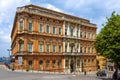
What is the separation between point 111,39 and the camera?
35.8 meters

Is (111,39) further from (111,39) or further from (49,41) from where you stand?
(49,41)

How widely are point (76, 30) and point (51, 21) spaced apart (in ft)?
43.1

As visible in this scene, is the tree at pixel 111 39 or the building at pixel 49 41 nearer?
the tree at pixel 111 39

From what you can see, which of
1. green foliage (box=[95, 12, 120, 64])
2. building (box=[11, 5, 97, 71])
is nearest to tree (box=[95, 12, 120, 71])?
green foliage (box=[95, 12, 120, 64])

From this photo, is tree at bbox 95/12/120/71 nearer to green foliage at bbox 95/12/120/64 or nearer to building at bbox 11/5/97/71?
A: green foliage at bbox 95/12/120/64

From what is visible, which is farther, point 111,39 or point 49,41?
point 49,41

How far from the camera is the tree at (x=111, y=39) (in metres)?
35.3

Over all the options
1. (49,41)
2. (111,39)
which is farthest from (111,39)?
(49,41)

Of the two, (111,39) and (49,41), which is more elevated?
(49,41)

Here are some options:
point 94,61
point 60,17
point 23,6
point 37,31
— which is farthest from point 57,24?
point 94,61

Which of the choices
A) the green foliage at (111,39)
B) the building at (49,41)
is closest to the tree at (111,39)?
the green foliage at (111,39)

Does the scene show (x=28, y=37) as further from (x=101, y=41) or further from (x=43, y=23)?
(x=101, y=41)

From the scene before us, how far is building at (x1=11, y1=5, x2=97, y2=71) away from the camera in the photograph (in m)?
57.9

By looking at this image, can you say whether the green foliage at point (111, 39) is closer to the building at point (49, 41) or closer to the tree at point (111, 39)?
the tree at point (111, 39)
